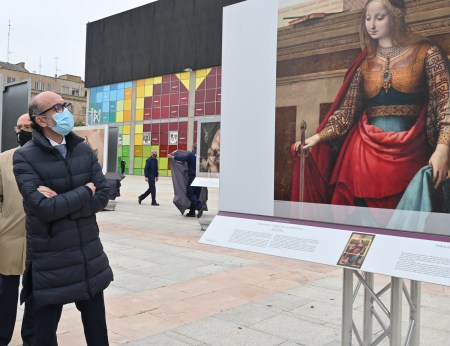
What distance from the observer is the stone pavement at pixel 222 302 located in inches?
151

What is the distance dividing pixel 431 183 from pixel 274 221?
3.26 feet

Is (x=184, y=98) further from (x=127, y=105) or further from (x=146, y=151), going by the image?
(x=127, y=105)

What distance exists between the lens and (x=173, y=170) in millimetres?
12484

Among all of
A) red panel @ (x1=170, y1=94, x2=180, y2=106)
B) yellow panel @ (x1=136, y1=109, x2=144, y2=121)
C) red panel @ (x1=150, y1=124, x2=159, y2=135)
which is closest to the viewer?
red panel @ (x1=170, y1=94, x2=180, y2=106)

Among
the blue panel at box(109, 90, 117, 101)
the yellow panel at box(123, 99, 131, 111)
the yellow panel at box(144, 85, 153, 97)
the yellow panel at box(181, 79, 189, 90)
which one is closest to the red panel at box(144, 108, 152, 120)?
the yellow panel at box(144, 85, 153, 97)

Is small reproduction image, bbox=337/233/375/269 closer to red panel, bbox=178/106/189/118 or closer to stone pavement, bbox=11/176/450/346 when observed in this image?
stone pavement, bbox=11/176/450/346

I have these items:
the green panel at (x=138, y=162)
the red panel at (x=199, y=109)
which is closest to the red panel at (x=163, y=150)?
the green panel at (x=138, y=162)

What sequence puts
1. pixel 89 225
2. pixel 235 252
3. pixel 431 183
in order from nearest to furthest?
pixel 431 183
pixel 89 225
pixel 235 252

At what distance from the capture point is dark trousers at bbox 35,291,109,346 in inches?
102

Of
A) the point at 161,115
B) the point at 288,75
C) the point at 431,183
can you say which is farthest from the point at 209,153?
the point at 161,115

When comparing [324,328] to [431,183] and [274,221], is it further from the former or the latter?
[431,183]

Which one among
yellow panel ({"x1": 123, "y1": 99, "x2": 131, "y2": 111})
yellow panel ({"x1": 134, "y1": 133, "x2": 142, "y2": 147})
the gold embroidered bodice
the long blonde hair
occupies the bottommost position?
the gold embroidered bodice

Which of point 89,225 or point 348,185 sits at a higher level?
point 348,185

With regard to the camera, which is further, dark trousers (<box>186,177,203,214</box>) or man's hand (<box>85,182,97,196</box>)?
dark trousers (<box>186,177,203,214</box>)
